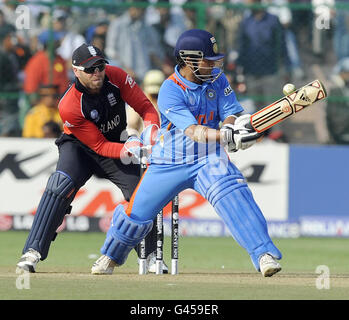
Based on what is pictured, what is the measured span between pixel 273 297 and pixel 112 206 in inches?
281

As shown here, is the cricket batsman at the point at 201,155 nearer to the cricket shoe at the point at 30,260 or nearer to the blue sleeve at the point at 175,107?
the blue sleeve at the point at 175,107

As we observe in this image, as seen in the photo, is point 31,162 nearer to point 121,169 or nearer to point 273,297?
point 121,169

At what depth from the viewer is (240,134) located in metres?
8.29

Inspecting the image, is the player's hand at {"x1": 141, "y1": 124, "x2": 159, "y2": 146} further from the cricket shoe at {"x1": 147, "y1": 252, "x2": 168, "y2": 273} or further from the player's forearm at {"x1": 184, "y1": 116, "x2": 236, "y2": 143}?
the cricket shoe at {"x1": 147, "y1": 252, "x2": 168, "y2": 273}

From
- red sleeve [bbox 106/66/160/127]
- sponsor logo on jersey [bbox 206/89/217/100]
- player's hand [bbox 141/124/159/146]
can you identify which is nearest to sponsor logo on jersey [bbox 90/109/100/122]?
red sleeve [bbox 106/66/160/127]

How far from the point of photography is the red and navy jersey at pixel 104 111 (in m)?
9.37

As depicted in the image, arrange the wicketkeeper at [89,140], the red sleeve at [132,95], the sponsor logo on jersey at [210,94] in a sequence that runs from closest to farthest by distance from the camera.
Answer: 1. the sponsor logo on jersey at [210,94]
2. the wicketkeeper at [89,140]
3. the red sleeve at [132,95]

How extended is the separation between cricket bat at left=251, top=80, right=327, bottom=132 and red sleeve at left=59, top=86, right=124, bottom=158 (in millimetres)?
1630

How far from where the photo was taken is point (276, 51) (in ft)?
50.1

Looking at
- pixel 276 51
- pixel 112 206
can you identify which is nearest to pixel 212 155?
pixel 112 206

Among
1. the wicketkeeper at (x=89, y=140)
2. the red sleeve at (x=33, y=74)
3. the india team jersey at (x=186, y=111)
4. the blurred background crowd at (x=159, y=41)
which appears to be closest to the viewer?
the india team jersey at (x=186, y=111)

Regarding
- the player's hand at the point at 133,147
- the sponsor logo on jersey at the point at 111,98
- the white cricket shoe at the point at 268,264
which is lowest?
the white cricket shoe at the point at 268,264

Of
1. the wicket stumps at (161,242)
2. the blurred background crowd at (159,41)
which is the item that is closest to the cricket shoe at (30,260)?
the wicket stumps at (161,242)

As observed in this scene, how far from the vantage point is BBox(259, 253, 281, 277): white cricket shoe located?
823 centimetres
